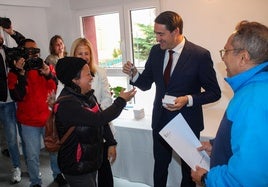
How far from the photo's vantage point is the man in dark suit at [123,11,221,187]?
5.44ft

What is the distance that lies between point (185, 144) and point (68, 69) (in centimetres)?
75

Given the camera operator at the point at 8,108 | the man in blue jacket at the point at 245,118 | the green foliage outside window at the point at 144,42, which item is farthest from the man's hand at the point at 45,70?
the man in blue jacket at the point at 245,118

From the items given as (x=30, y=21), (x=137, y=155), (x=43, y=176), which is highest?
(x=30, y=21)

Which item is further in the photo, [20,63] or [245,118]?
[20,63]

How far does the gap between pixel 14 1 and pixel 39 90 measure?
134 cm

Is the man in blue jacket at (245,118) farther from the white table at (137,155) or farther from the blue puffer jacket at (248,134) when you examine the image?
the white table at (137,155)

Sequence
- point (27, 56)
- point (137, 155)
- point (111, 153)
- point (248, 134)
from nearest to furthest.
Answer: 1. point (248, 134)
2. point (111, 153)
3. point (27, 56)
4. point (137, 155)

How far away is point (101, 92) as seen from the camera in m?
2.03

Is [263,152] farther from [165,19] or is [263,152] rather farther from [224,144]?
[165,19]

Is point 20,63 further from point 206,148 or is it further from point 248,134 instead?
point 248,134

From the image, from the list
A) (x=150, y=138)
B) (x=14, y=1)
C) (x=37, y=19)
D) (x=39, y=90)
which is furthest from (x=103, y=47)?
(x=150, y=138)

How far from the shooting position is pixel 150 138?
2.33 metres

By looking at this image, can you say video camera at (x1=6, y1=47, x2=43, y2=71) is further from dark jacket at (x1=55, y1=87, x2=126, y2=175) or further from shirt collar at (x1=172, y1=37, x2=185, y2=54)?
shirt collar at (x1=172, y1=37, x2=185, y2=54)

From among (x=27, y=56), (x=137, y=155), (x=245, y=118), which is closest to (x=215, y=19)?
(x=137, y=155)
